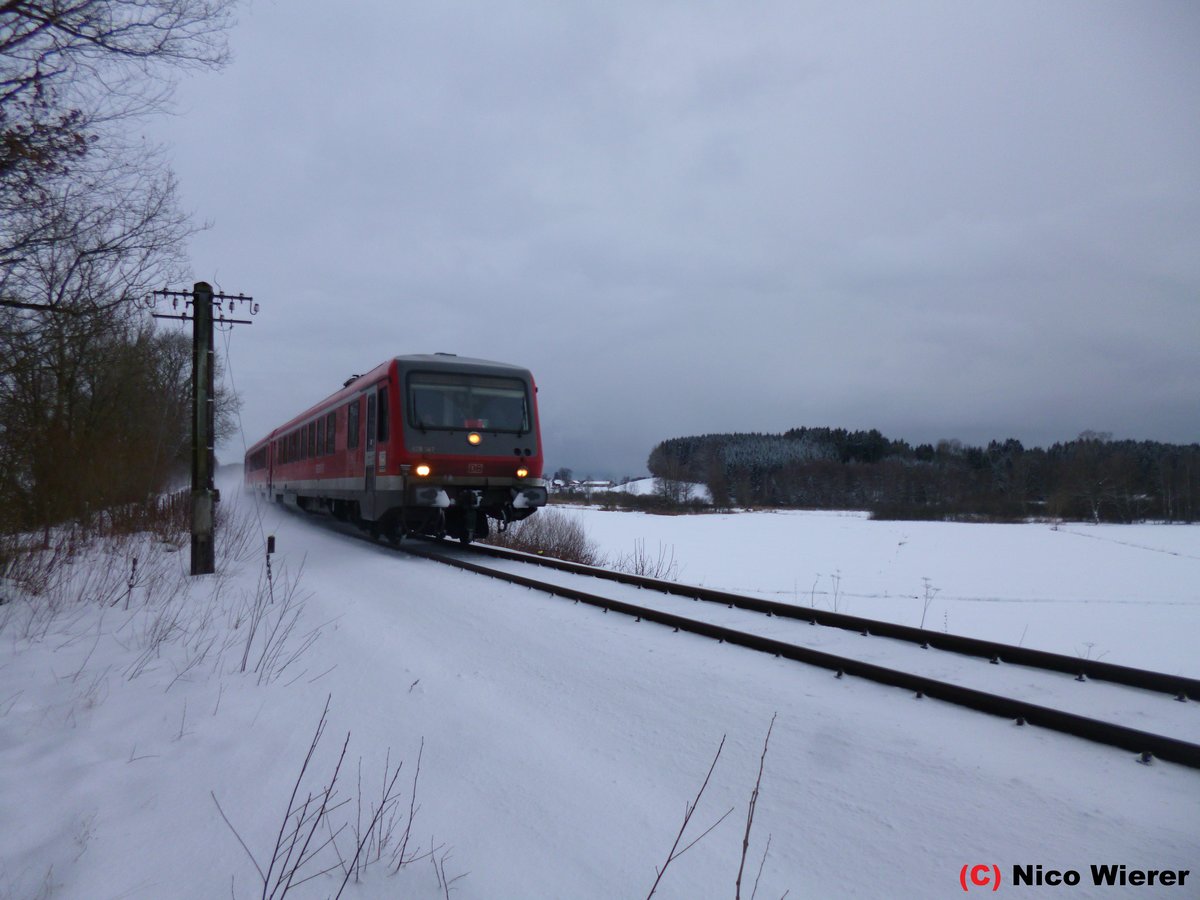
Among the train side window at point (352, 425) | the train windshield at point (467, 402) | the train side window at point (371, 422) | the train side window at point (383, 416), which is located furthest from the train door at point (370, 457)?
the train windshield at point (467, 402)

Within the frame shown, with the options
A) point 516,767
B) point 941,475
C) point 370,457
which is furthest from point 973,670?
point 941,475

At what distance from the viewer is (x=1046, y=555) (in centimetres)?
2977

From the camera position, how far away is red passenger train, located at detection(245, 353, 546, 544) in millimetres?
11062

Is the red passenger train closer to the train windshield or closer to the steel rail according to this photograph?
the train windshield

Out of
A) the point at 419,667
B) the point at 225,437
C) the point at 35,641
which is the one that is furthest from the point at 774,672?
the point at 225,437

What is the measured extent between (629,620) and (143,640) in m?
4.05

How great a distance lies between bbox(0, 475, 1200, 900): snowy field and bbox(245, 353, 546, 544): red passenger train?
14.5ft

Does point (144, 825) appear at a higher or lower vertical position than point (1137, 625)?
higher

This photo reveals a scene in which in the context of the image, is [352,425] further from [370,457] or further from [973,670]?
[973,670]

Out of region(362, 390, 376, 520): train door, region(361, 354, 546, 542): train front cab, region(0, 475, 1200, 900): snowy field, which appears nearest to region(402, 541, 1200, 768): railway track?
region(0, 475, 1200, 900): snowy field

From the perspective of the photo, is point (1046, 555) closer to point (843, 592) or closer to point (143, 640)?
point (843, 592)

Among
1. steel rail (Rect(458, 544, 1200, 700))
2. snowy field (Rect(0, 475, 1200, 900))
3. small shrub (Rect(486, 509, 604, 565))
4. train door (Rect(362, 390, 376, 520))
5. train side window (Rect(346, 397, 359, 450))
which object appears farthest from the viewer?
small shrub (Rect(486, 509, 604, 565))

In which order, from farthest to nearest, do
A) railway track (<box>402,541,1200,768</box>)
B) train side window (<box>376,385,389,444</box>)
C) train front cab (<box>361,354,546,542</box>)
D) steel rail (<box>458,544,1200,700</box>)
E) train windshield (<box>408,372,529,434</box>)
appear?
train side window (<box>376,385,389,444</box>) < train windshield (<box>408,372,529,434</box>) < train front cab (<box>361,354,546,542</box>) < steel rail (<box>458,544,1200,700</box>) < railway track (<box>402,541,1200,768</box>)

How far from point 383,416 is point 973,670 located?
366 inches
